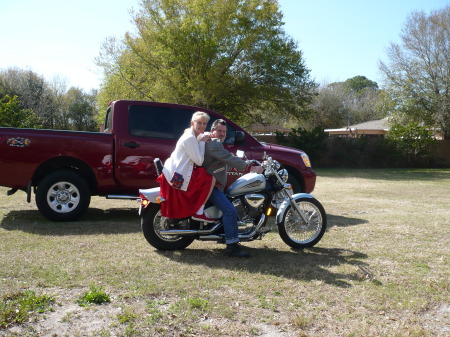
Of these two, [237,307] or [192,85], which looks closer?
[237,307]

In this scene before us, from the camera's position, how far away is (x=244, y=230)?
19.4 feet

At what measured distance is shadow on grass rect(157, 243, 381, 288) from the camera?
16.3 ft

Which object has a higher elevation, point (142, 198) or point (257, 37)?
→ point (257, 37)

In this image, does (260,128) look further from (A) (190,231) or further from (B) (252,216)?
(A) (190,231)

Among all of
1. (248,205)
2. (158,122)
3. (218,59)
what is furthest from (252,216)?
(218,59)

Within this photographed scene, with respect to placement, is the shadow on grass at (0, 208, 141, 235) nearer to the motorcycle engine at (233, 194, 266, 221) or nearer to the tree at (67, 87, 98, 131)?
the motorcycle engine at (233, 194, 266, 221)

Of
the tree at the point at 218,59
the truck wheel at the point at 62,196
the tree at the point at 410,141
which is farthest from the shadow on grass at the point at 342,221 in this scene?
the tree at the point at 410,141

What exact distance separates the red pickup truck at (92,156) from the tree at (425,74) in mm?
26431

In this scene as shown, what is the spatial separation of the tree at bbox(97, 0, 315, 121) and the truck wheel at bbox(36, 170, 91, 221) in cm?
1755

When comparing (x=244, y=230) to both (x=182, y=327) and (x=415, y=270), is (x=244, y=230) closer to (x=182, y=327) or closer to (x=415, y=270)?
(x=415, y=270)

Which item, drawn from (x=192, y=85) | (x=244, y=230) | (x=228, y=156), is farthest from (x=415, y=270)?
(x=192, y=85)

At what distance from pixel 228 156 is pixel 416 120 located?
97.6ft

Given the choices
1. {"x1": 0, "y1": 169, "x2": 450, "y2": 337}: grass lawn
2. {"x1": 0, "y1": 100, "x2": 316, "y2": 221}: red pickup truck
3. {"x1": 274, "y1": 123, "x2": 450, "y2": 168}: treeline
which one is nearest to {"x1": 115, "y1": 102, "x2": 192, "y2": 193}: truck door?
{"x1": 0, "y1": 100, "x2": 316, "y2": 221}: red pickup truck

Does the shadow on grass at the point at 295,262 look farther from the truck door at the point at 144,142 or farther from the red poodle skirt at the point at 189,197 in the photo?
the truck door at the point at 144,142
